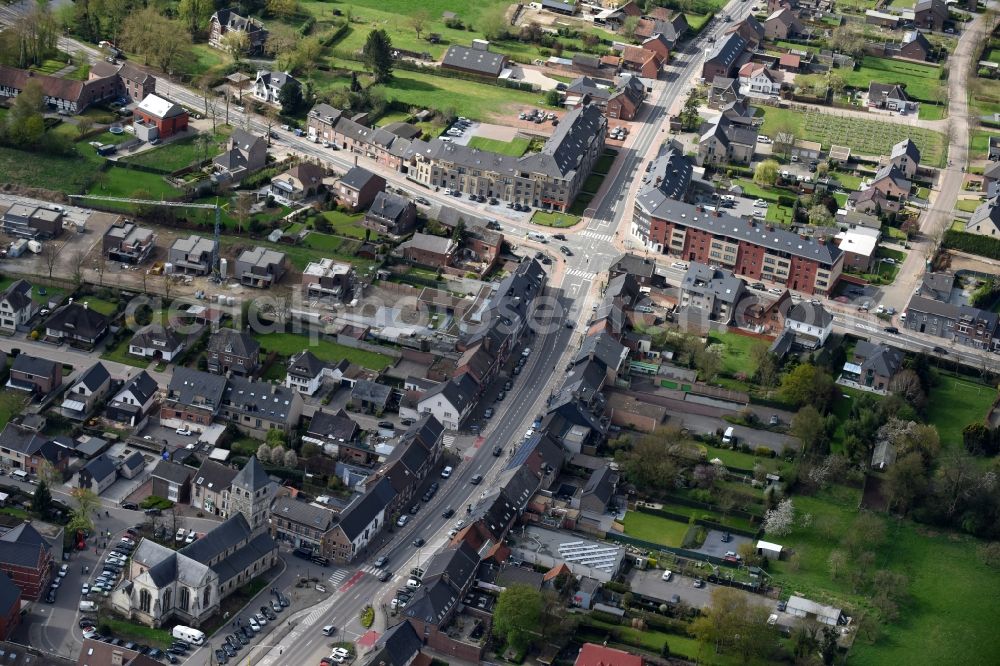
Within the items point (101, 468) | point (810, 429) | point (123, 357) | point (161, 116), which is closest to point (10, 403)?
point (123, 357)

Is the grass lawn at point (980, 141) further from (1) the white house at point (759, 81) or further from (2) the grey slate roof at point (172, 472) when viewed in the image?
(2) the grey slate roof at point (172, 472)

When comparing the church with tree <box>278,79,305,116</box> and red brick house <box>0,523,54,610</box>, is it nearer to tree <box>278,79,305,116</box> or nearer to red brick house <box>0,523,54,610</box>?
red brick house <box>0,523,54,610</box>

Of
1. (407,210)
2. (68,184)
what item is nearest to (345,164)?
(407,210)

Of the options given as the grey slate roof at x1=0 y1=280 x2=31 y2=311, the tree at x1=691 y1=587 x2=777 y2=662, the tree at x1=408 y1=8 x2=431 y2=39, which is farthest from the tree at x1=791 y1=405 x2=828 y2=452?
the tree at x1=408 y1=8 x2=431 y2=39

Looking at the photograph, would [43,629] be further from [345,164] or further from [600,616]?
[345,164]

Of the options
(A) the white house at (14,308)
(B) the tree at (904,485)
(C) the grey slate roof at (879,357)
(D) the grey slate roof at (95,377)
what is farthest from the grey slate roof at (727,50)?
(D) the grey slate roof at (95,377)

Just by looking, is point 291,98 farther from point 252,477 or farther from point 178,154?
point 252,477
